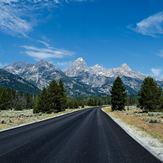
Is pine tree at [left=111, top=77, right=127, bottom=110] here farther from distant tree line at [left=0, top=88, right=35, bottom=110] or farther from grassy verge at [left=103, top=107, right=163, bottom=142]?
distant tree line at [left=0, top=88, right=35, bottom=110]

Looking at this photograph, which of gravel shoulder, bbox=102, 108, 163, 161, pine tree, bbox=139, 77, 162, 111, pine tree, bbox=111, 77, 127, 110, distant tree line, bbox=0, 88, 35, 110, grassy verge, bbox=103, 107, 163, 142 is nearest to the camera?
gravel shoulder, bbox=102, 108, 163, 161

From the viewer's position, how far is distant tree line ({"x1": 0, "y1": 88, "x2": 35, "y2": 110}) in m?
139

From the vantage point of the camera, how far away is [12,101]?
164750 mm

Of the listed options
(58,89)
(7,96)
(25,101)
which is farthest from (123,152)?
(25,101)

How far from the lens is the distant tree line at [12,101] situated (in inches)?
5487

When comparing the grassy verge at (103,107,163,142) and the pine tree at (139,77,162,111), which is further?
the pine tree at (139,77,162,111)

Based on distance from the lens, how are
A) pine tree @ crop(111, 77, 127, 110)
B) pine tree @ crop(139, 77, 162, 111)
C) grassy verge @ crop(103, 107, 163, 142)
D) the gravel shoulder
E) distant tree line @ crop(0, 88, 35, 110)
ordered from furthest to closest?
1. distant tree line @ crop(0, 88, 35, 110)
2. pine tree @ crop(111, 77, 127, 110)
3. pine tree @ crop(139, 77, 162, 111)
4. grassy verge @ crop(103, 107, 163, 142)
5. the gravel shoulder

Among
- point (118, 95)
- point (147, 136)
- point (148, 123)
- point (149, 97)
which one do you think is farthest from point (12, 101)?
point (147, 136)

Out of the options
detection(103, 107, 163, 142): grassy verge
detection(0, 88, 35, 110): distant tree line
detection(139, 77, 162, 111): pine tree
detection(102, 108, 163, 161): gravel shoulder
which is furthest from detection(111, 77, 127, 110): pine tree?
detection(102, 108, 163, 161): gravel shoulder

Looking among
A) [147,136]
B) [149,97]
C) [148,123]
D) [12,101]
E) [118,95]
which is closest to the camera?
[147,136]

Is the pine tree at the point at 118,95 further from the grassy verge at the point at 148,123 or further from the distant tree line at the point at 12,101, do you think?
the distant tree line at the point at 12,101

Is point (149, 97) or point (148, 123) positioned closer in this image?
point (148, 123)

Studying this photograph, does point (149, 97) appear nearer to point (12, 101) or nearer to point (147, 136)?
point (147, 136)

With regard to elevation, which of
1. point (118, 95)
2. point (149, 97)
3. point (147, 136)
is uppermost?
point (118, 95)
